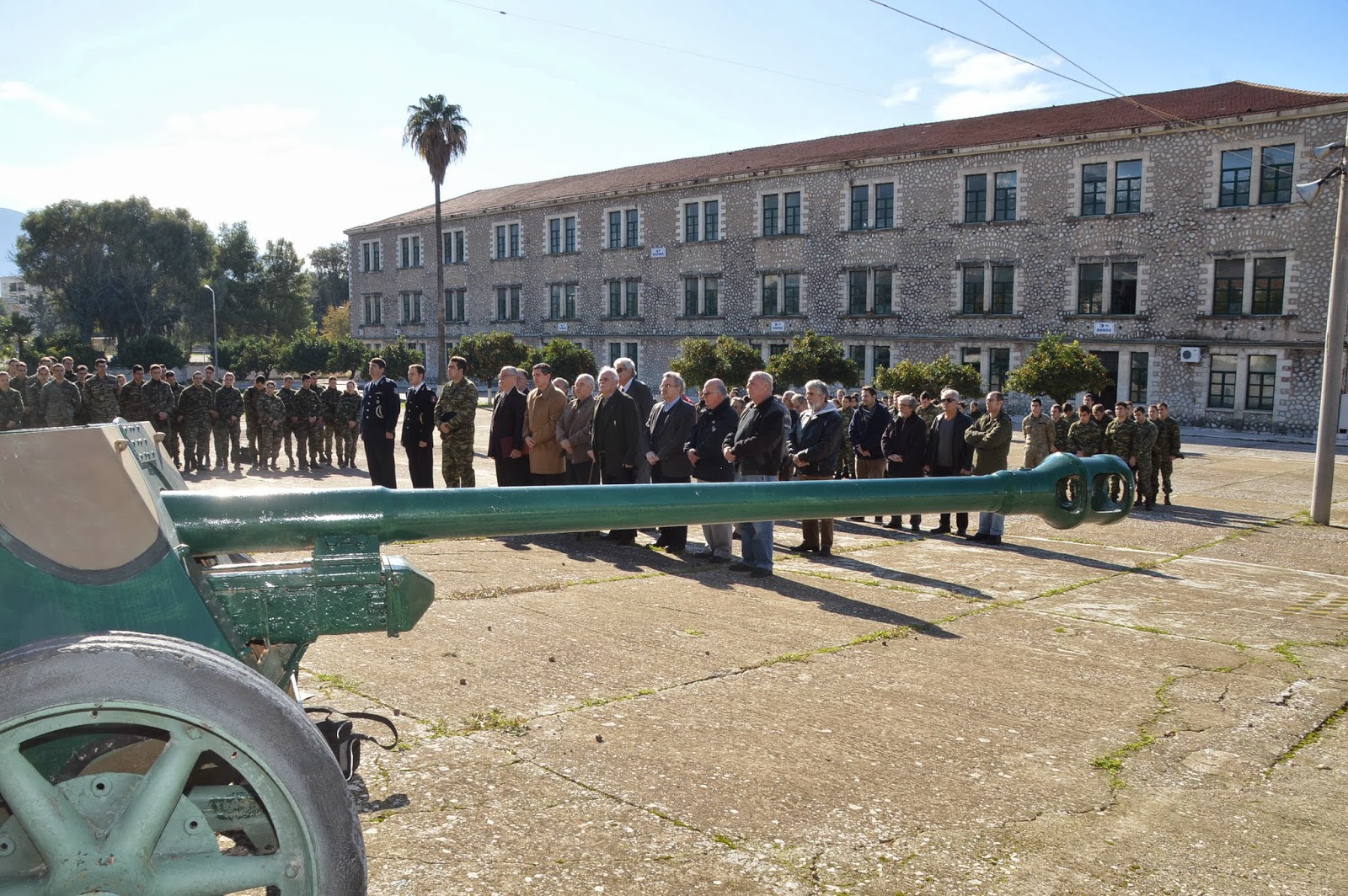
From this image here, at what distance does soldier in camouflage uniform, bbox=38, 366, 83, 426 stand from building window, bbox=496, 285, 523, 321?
39766 millimetres

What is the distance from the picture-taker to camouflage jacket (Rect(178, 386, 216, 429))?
55.9ft

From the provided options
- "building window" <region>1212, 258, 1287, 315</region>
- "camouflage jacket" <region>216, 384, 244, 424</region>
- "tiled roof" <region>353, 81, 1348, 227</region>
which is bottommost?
"camouflage jacket" <region>216, 384, 244, 424</region>

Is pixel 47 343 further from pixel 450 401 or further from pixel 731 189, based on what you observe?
pixel 450 401

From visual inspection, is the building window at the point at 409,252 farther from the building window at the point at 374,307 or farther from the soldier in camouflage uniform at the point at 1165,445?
the soldier in camouflage uniform at the point at 1165,445

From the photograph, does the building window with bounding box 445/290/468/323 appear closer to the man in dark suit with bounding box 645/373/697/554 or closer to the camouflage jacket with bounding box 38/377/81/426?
the camouflage jacket with bounding box 38/377/81/426

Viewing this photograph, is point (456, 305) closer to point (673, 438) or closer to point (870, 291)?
point (870, 291)

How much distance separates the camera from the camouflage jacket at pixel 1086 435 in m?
15.2

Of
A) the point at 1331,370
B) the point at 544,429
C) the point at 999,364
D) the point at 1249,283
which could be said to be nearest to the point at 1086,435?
the point at 1331,370

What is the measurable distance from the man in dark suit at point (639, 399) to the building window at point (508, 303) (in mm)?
43891

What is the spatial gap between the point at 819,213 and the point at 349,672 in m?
39.0

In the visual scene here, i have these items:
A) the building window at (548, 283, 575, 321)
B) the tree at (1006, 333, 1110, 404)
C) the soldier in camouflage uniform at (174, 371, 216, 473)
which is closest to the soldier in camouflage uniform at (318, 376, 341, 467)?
the soldier in camouflage uniform at (174, 371, 216, 473)

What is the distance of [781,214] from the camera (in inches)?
1721

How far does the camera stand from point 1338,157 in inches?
563

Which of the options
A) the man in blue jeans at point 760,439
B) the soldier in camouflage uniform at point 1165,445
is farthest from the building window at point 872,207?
the man in blue jeans at point 760,439
